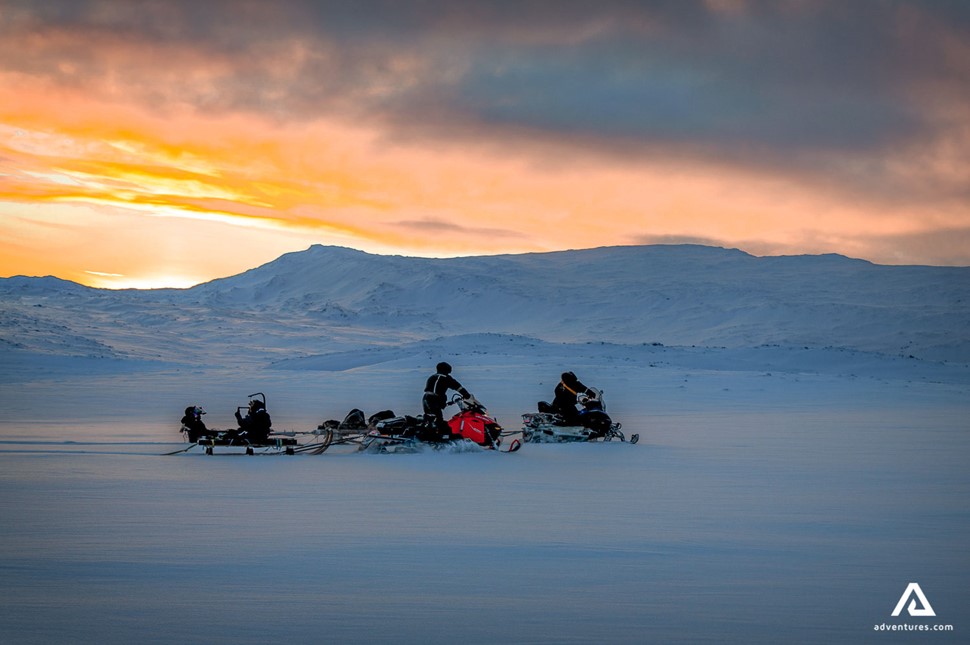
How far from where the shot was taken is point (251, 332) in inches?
3826

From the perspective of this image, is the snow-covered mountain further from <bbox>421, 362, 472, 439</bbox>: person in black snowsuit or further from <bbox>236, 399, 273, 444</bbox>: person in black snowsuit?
<bbox>421, 362, 472, 439</bbox>: person in black snowsuit

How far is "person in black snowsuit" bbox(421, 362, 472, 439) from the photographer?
715 inches

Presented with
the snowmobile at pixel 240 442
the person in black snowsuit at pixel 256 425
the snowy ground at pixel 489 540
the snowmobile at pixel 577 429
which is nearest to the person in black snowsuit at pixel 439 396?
the snowy ground at pixel 489 540

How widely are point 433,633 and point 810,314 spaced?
106931mm

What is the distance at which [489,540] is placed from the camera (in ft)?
33.2

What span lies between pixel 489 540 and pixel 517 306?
117714mm

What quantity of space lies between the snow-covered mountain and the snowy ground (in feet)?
169

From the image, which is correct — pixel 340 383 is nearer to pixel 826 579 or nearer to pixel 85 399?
pixel 85 399

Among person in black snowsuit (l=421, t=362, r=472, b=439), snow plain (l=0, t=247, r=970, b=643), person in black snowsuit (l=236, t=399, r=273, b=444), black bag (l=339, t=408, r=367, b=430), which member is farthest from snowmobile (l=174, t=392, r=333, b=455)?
person in black snowsuit (l=421, t=362, r=472, b=439)

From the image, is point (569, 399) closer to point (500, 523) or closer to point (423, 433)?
point (423, 433)

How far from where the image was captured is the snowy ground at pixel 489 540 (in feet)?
23.9

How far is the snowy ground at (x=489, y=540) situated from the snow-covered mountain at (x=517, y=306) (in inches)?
2024

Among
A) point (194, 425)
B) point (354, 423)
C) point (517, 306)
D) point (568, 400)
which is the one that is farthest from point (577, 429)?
point (517, 306)

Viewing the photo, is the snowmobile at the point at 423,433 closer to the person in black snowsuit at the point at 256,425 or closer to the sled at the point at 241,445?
the sled at the point at 241,445
